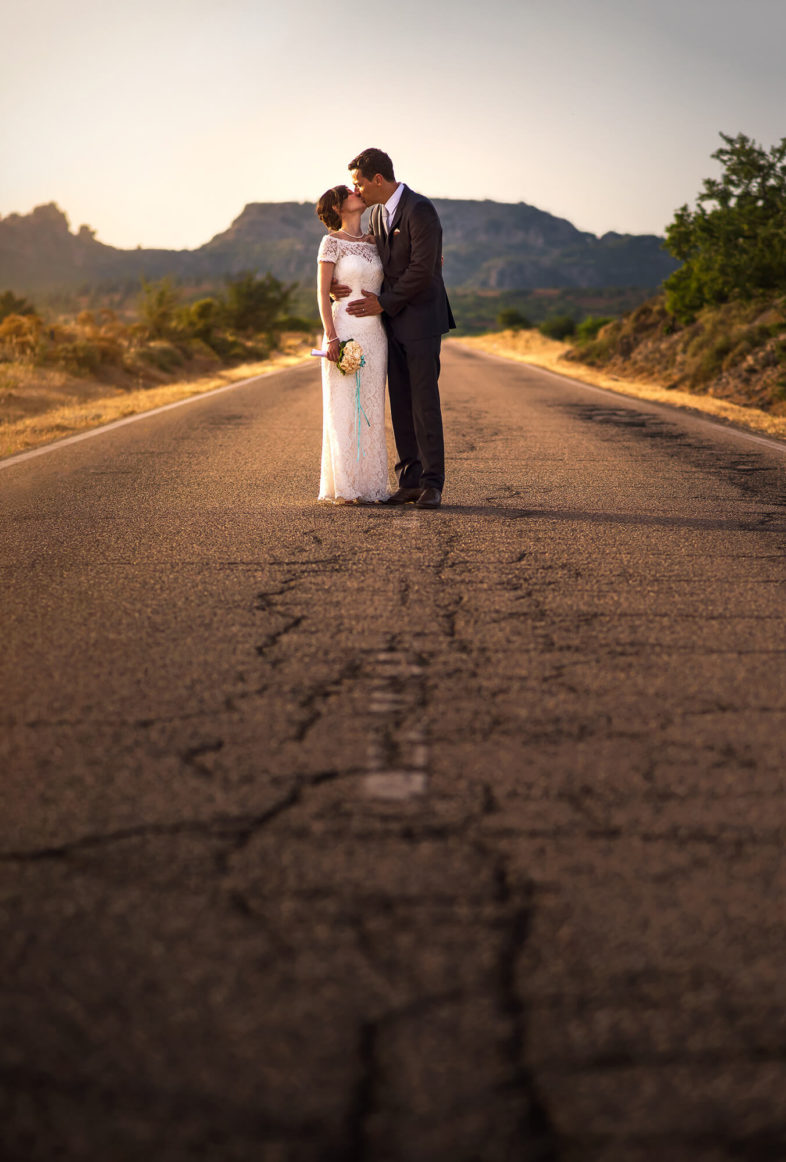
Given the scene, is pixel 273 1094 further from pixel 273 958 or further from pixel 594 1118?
pixel 594 1118

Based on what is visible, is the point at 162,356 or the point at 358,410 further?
the point at 162,356

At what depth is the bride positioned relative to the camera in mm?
6488

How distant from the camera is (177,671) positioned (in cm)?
356

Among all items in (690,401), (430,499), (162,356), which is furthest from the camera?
(162,356)

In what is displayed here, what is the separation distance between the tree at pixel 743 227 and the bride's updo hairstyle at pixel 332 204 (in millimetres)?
12811

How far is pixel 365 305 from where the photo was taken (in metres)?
6.61

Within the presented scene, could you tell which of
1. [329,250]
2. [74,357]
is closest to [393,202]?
[329,250]

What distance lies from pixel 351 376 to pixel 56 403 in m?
10.5

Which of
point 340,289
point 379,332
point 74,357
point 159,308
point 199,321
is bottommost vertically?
point 379,332

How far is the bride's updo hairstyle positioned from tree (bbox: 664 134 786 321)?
42.0 feet

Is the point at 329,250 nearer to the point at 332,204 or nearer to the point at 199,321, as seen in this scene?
the point at 332,204

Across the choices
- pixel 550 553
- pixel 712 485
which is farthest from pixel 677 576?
pixel 712 485

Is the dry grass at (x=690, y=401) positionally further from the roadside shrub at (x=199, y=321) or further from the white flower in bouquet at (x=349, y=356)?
the roadside shrub at (x=199, y=321)

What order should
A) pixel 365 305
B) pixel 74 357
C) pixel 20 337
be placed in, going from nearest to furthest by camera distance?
pixel 365 305 → pixel 74 357 → pixel 20 337
